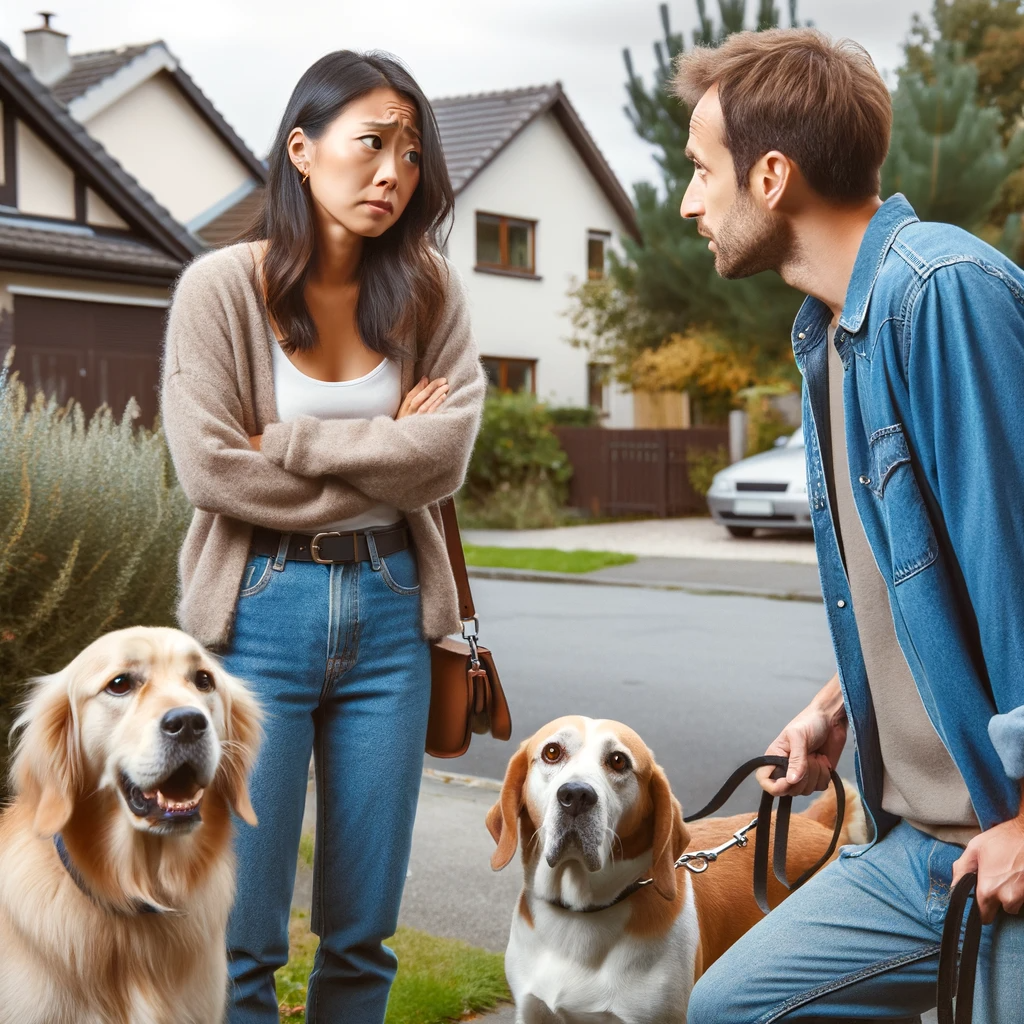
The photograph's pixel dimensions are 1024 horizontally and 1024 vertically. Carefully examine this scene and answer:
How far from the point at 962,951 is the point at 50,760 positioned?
5.46ft

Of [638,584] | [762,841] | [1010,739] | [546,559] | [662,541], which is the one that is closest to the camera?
[1010,739]

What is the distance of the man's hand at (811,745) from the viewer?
2578 mm

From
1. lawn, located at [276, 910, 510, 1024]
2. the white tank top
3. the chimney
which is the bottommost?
lawn, located at [276, 910, 510, 1024]

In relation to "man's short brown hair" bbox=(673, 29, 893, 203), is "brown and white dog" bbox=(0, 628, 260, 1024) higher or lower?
lower

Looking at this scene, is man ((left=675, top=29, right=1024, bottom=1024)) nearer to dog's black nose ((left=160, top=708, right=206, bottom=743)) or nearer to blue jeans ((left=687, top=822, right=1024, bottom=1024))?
blue jeans ((left=687, top=822, right=1024, bottom=1024))

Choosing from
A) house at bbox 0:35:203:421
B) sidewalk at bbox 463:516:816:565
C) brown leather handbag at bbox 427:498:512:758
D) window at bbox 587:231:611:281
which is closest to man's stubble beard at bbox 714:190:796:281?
brown leather handbag at bbox 427:498:512:758

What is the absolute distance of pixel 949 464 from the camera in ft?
6.49

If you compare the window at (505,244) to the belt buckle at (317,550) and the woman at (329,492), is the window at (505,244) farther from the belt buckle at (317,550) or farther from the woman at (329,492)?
the belt buckle at (317,550)

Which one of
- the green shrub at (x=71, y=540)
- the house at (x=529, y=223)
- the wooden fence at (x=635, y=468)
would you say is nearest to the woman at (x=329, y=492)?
the green shrub at (x=71, y=540)

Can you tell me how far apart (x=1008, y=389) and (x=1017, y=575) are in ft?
0.91

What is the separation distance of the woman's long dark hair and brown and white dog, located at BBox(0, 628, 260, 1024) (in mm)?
781

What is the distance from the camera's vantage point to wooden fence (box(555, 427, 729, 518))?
915 inches

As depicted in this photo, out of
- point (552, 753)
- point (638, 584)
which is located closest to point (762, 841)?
point (552, 753)

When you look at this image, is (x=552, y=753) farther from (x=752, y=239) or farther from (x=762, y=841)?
(x=752, y=239)
